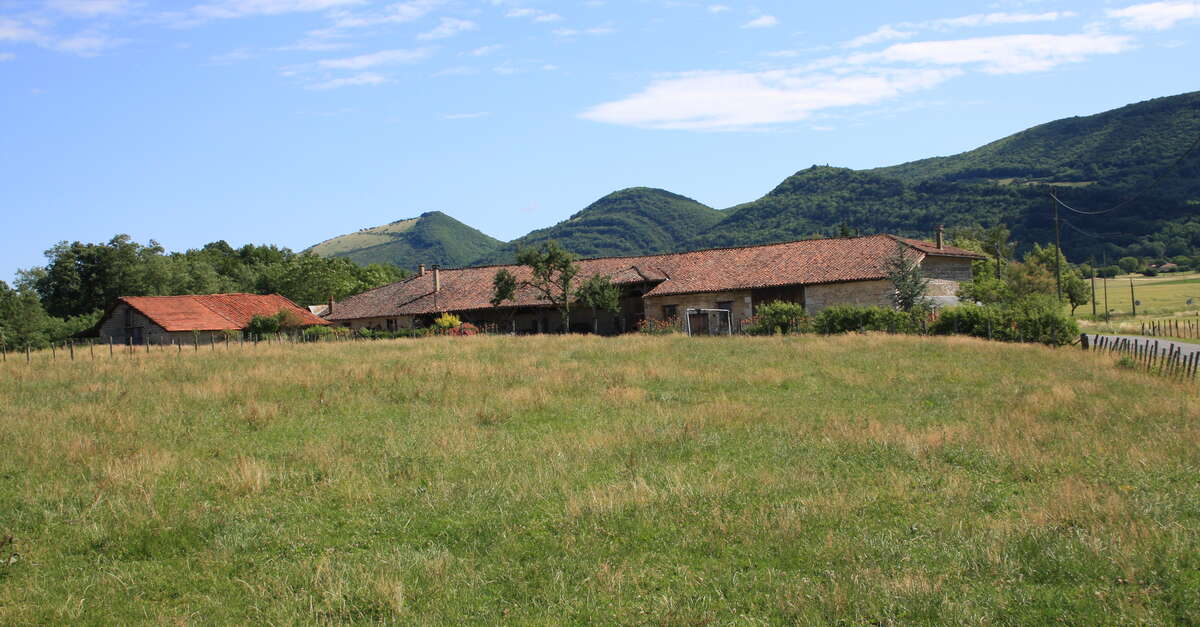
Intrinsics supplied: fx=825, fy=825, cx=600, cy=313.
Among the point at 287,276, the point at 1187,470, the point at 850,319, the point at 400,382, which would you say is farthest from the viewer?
the point at 287,276

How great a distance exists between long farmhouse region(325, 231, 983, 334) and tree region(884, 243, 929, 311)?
1898 millimetres

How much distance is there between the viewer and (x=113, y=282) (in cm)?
6700

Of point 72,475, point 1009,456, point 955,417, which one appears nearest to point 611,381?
point 955,417

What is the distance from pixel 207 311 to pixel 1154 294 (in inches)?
3436

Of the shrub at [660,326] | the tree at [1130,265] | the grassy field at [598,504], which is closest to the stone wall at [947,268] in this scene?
the shrub at [660,326]

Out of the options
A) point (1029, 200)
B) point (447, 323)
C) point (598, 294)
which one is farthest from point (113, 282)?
point (1029, 200)

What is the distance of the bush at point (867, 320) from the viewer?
32031 millimetres

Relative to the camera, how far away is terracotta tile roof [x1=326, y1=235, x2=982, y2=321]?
1663 inches

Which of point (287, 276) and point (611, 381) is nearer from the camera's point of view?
point (611, 381)

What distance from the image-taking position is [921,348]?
23.2m

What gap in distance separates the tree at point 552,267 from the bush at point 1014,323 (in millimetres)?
19143

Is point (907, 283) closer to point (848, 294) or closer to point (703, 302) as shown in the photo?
point (848, 294)

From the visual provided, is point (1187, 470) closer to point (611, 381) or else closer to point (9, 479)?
point (611, 381)

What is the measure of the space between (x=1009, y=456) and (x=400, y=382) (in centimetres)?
1097
